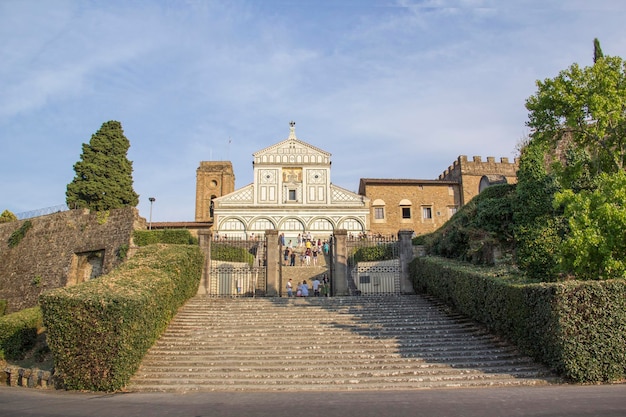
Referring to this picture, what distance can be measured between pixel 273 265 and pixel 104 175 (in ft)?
52.1

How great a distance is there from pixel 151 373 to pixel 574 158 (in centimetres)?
1675

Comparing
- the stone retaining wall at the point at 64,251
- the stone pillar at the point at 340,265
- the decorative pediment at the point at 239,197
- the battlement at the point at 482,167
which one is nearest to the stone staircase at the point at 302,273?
the stone pillar at the point at 340,265

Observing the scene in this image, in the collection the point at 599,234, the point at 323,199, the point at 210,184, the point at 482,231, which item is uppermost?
the point at 210,184

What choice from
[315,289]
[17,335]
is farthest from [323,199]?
[17,335]

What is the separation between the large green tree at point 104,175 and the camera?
30.6m

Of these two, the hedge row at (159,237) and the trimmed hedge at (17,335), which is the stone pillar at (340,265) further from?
the trimmed hedge at (17,335)

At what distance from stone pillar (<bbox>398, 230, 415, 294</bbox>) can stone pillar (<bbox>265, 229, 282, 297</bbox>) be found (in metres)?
5.16

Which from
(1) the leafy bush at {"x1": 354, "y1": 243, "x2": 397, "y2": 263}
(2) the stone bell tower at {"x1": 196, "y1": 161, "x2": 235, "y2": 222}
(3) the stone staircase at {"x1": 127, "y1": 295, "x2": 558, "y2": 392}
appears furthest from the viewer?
(2) the stone bell tower at {"x1": 196, "y1": 161, "x2": 235, "y2": 222}

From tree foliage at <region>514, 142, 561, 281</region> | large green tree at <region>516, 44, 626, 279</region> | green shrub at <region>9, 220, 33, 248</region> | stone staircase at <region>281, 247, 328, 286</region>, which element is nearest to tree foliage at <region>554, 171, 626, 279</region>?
A: large green tree at <region>516, 44, 626, 279</region>

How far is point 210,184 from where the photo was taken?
6431 centimetres

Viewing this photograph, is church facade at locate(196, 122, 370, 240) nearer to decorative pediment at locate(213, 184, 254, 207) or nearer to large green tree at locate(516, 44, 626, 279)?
decorative pediment at locate(213, 184, 254, 207)

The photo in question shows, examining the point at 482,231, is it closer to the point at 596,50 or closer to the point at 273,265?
the point at 273,265

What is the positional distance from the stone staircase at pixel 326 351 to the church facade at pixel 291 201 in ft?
91.7

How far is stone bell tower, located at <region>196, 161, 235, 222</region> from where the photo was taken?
6325 cm
